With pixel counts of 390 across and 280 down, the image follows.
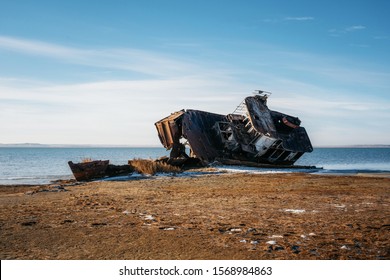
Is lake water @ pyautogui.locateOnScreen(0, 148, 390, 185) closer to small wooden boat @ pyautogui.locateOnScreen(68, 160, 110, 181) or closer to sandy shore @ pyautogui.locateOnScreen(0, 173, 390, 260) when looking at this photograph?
small wooden boat @ pyautogui.locateOnScreen(68, 160, 110, 181)

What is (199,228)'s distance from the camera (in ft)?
20.9

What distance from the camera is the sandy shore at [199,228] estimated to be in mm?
5035

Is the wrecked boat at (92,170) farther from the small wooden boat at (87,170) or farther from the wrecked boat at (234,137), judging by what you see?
the wrecked boat at (234,137)

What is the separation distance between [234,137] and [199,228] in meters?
19.0

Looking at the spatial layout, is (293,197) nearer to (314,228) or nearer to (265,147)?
(314,228)

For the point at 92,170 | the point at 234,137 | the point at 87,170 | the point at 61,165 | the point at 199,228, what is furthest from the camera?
the point at 61,165

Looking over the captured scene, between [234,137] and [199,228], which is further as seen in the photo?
[234,137]

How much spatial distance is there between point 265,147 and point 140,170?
9174 millimetres

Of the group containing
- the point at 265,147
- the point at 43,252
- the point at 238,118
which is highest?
the point at 238,118

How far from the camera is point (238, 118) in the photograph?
88.6ft

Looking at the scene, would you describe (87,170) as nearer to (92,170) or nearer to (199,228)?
(92,170)

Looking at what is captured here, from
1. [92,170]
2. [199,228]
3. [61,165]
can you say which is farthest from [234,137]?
[61,165]

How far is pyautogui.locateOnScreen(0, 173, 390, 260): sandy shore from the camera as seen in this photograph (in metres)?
5.04
